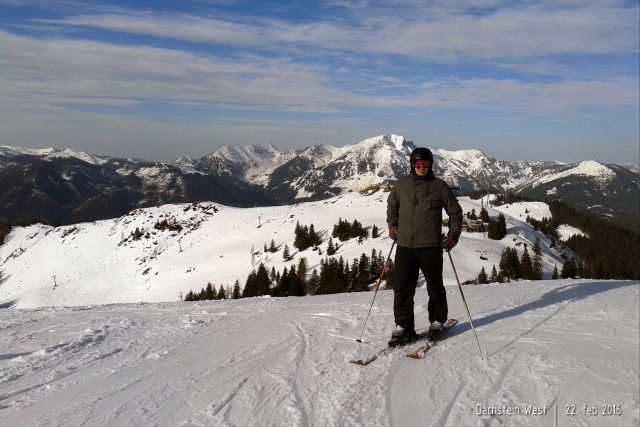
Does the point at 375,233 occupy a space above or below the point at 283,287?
above

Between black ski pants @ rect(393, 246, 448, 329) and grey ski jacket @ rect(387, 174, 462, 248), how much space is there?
0.24 meters

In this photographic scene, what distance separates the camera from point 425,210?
7.66 metres

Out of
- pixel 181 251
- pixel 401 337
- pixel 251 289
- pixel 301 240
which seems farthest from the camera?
pixel 181 251

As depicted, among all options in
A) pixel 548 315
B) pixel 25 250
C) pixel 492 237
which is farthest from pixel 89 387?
pixel 25 250

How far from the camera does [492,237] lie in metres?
84.1

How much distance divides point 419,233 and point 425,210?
411 millimetres

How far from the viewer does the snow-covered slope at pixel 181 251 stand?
82.2 m

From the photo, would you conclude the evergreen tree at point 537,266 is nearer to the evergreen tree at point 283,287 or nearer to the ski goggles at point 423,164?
the evergreen tree at point 283,287

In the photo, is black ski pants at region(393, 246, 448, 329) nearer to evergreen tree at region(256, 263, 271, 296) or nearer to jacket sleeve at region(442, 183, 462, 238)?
jacket sleeve at region(442, 183, 462, 238)

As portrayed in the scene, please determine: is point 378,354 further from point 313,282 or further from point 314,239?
point 314,239

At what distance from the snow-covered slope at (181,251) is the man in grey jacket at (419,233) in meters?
51.0

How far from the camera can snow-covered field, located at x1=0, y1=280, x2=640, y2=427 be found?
544 centimetres

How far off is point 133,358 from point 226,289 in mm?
68227

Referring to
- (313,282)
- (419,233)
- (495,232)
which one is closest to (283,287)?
(313,282)
